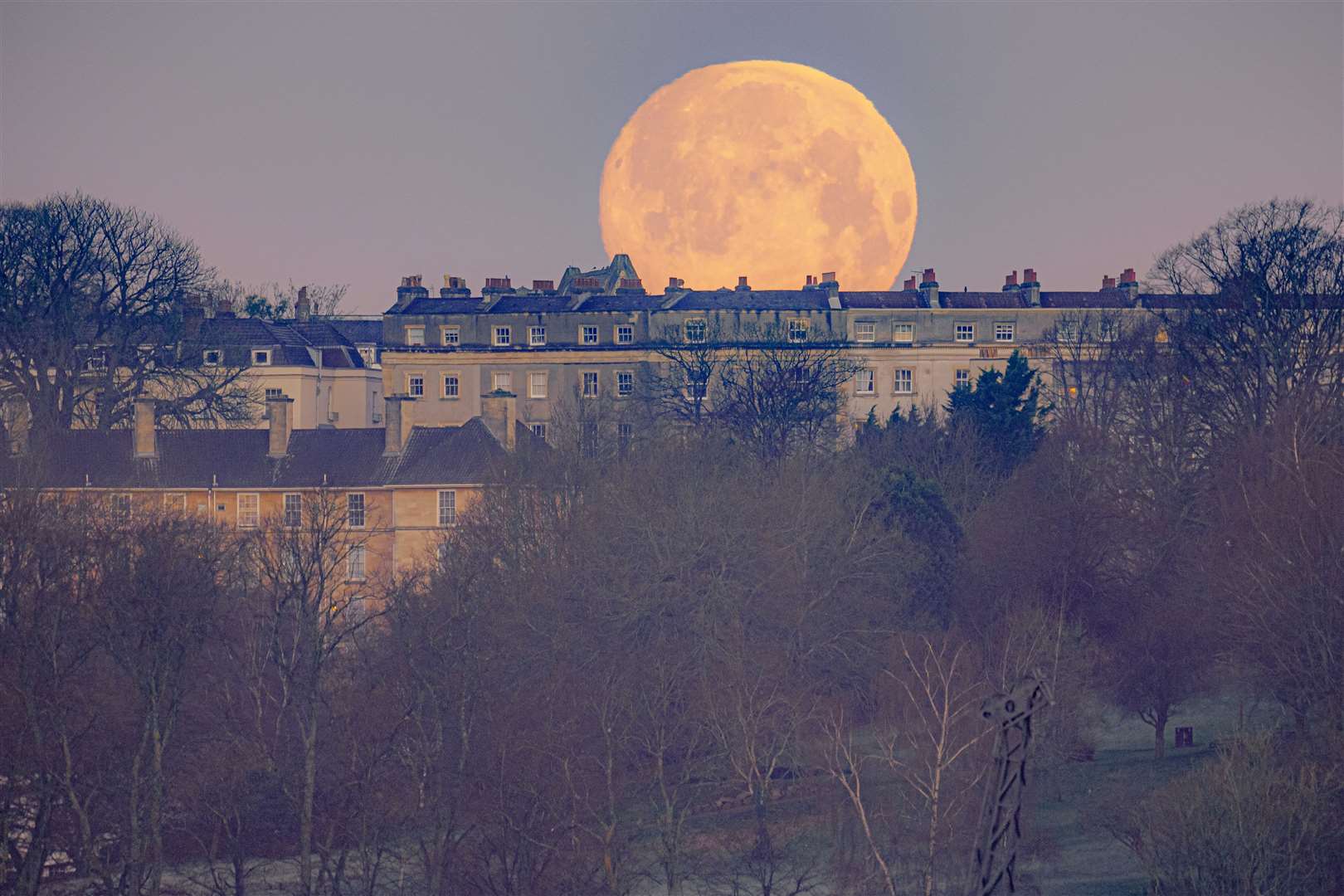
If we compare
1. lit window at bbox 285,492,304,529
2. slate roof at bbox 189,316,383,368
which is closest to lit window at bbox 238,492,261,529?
lit window at bbox 285,492,304,529

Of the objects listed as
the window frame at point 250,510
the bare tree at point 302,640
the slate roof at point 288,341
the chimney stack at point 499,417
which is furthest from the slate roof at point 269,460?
the slate roof at point 288,341

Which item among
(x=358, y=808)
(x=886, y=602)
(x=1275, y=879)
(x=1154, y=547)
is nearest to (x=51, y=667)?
(x=358, y=808)

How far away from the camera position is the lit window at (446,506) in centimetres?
6888

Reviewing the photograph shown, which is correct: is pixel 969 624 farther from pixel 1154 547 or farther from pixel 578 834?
pixel 578 834

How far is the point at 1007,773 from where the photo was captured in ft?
44.0

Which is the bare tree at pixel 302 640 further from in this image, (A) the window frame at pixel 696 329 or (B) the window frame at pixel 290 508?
(A) the window frame at pixel 696 329

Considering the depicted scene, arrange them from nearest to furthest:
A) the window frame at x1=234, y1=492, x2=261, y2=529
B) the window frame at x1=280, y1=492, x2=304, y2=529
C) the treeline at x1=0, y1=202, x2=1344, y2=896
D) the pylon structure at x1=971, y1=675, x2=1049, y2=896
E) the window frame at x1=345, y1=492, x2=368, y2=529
Result: the pylon structure at x1=971, y1=675, x2=1049, y2=896 < the treeline at x1=0, y1=202, x2=1344, y2=896 < the window frame at x1=280, y1=492, x2=304, y2=529 < the window frame at x1=345, y1=492, x2=368, y2=529 < the window frame at x1=234, y1=492, x2=261, y2=529

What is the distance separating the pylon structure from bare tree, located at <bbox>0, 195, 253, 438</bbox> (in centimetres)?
6319

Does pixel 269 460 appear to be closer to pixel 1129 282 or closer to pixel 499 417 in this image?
pixel 499 417

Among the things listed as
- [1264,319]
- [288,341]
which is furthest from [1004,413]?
[288,341]

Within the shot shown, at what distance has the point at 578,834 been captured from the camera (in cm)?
3947

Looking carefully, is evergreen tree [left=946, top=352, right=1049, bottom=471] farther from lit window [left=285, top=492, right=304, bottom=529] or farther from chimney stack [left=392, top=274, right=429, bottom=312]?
chimney stack [left=392, top=274, right=429, bottom=312]

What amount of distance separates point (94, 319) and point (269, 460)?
33.3ft

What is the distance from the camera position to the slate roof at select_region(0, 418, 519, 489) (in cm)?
6962
